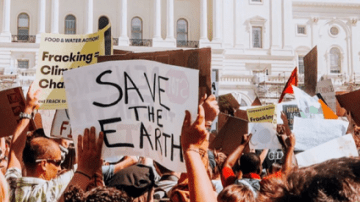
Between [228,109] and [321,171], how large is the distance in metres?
6.30

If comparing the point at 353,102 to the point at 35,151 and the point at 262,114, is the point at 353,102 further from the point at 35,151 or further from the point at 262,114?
the point at 35,151

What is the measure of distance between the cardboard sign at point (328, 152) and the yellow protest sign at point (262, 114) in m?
3.21

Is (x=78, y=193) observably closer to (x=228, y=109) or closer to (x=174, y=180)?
(x=174, y=180)

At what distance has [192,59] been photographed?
304cm

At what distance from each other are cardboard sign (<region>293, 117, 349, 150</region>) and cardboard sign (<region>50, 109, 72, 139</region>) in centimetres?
212

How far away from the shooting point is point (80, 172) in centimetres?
268

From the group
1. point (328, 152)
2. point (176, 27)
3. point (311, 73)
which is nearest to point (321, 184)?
point (328, 152)

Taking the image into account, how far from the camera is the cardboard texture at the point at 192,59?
2.93m

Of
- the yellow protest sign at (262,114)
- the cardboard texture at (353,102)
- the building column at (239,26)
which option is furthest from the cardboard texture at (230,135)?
the building column at (239,26)

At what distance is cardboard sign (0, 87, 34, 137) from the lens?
14.2 ft

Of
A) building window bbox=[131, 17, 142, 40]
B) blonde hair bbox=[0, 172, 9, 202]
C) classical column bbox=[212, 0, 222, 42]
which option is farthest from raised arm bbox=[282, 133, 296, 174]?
building window bbox=[131, 17, 142, 40]

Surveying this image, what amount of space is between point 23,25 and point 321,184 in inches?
1490

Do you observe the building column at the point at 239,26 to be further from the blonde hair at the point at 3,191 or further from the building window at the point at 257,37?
the blonde hair at the point at 3,191

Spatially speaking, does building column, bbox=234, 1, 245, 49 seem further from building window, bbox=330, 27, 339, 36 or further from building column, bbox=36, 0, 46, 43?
building column, bbox=36, 0, 46, 43
